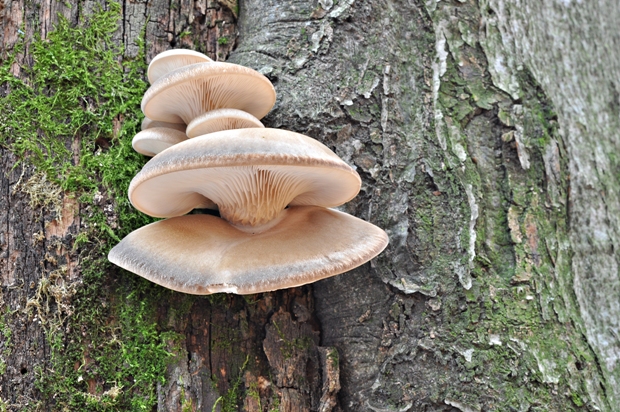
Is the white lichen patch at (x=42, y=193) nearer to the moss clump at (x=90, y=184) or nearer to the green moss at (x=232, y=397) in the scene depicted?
the moss clump at (x=90, y=184)

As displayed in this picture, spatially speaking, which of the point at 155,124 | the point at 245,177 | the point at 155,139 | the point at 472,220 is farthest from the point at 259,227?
the point at 472,220

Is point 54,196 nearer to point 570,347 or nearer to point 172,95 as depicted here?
point 172,95

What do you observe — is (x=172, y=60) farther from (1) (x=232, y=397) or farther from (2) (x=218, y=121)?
(1) (x=232, y=397)

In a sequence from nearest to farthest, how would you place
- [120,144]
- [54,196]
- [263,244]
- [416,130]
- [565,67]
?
[263,244], [54,196], [120,144], [416,130], [565,67]

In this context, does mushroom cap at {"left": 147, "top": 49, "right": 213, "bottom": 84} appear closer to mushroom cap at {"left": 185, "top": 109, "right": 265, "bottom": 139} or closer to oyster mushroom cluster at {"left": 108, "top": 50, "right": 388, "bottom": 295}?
oyster mushroom cluster at {"left": 108, "top": 50, "right": 388, "bottom": 295}

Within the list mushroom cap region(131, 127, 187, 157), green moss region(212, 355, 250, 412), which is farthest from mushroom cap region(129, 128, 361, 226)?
green moss region(212, 355, 250, 412)

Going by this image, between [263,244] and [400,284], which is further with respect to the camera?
[400,284]

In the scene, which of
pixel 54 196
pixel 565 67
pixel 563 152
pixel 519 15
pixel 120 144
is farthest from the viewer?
pixel 565 67

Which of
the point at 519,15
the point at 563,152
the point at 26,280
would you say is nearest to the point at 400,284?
the point at 563,152
